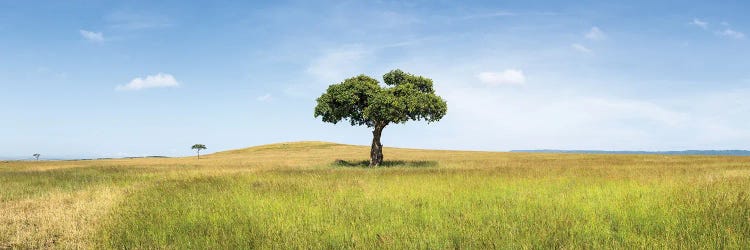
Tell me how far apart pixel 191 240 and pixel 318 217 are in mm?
2418

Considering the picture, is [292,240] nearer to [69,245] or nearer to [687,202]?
[69,245]

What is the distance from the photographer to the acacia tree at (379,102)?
34469mm

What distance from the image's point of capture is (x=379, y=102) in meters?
34.2

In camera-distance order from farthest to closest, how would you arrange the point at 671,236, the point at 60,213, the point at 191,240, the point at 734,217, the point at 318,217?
the point at 60,213 < the point at 318,217 < the point at 734,217 < the point at 191,240 < the point at 671,236

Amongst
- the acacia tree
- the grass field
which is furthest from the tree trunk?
the grass field

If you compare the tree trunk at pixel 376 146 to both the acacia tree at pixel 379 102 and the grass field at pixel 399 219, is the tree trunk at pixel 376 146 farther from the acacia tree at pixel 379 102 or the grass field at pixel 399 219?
the grass field at pixel 399 219

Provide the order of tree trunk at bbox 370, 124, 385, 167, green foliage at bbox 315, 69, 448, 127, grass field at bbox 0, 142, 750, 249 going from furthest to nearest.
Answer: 1. tree trunk at bbox 370, 124, 385, 167
2. green foliage at bbox 315, 69, 448, 127
3. grass field at bbox 0, 142, 750, 249

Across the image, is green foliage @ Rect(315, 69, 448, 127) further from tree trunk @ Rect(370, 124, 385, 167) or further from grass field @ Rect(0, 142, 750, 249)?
grass field @ Rect(0, 142, 750, 249)

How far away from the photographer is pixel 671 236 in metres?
7.46

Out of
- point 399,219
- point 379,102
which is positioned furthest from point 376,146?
point 399,219

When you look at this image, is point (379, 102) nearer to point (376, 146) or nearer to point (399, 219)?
point (376, 146)

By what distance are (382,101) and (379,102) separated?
24 cm

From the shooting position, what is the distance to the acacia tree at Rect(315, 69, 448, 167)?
34469 mm

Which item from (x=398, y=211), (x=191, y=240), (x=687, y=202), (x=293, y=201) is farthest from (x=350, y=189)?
(x=687, y=202)
